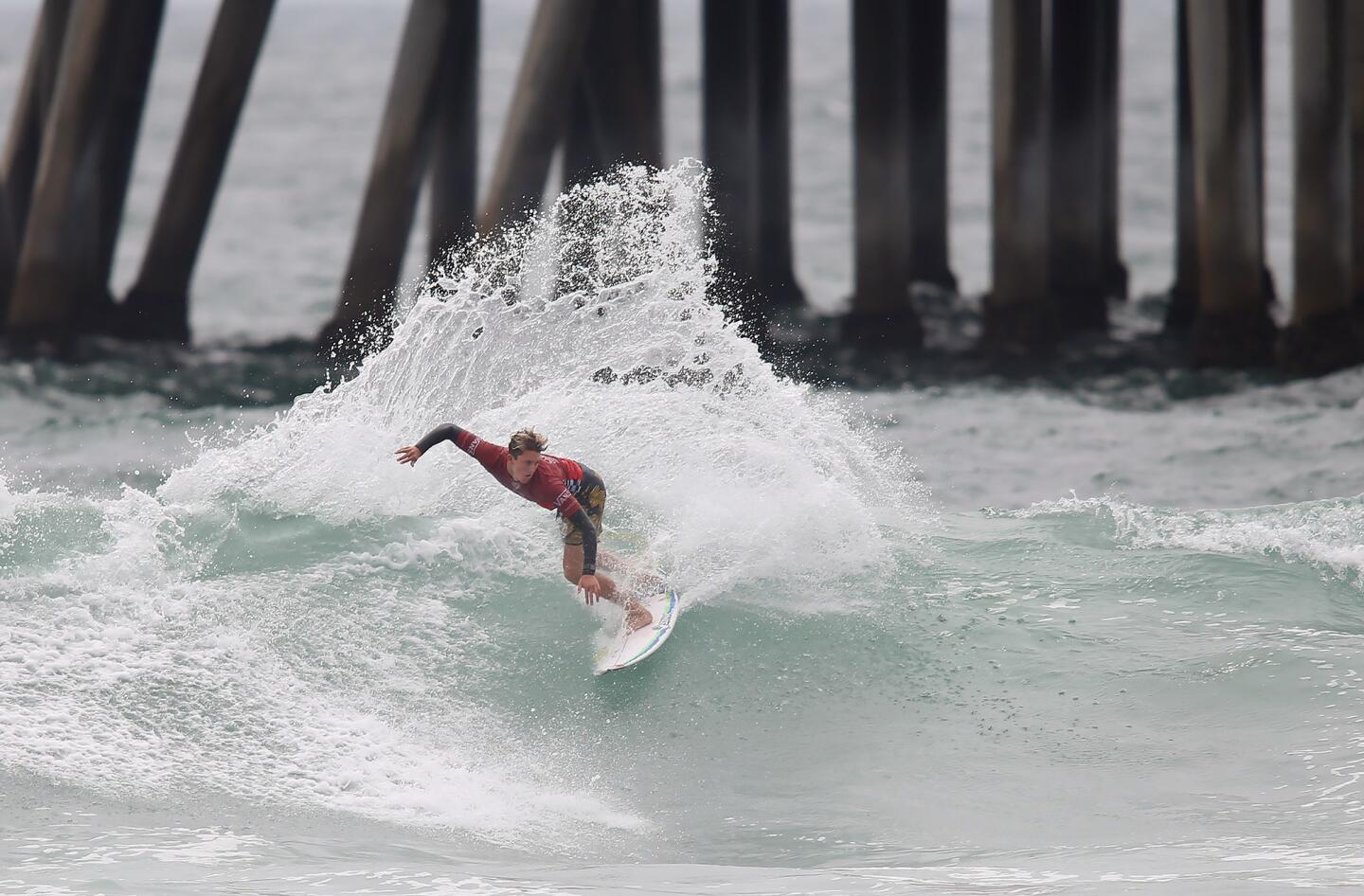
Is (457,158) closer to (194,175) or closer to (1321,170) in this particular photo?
(194,175)

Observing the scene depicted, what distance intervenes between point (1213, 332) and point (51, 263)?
11.1m

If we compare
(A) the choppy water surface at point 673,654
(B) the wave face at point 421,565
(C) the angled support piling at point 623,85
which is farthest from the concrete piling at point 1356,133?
(C) the angled support piling at point 623,85

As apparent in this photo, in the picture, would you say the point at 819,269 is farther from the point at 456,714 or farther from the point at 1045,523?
the point at 456,714

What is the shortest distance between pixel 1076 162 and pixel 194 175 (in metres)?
9.27

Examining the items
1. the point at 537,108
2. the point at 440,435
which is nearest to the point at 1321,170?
the point at 537,108

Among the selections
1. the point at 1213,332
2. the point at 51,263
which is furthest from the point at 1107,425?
the point at 51,263

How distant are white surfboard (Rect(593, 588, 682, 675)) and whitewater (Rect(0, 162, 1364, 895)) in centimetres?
8

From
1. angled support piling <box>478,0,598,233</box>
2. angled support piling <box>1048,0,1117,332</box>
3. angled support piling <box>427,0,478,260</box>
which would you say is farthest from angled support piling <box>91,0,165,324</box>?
angled support piling <box>1048,0,1117,332</box>

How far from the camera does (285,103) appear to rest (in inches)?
2345

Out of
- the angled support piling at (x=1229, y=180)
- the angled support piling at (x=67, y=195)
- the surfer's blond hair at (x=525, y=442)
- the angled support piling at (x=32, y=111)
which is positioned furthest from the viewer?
the angled support piling at (x=32, y=111)

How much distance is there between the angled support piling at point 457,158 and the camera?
18125 mm

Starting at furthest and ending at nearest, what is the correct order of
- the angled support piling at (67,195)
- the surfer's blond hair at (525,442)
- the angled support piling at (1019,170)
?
the angled support piling at (67,195) < the angled support piling at (1019,170) < the surfer's blond hair at (525,442)

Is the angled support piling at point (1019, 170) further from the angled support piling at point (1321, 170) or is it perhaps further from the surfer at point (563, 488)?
the surfer at point (563, 488)

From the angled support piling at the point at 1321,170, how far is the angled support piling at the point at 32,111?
41.0ft
